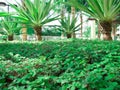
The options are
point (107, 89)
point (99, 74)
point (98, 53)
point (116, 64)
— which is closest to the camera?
Result: point (107, 89)

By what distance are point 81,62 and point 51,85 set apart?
704mm

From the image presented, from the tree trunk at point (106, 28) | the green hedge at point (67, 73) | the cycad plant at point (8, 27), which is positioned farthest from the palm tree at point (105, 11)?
the cycad plant at point (8, 27)

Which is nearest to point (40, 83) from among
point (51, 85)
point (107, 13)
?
point (51, 85)

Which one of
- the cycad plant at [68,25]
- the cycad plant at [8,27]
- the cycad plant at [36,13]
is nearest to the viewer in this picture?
the cycad plant at [36,13]

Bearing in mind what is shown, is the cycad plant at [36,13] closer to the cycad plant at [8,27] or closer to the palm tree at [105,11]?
the palm tree at [105,11]

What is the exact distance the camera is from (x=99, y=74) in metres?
2.71

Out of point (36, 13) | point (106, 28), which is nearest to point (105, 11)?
point (106, 28)

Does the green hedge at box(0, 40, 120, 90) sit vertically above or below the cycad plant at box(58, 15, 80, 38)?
below

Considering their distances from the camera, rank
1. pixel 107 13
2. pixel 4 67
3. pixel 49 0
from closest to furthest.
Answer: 1. pixel 4 67
2. pixel 107 13
3. pixel 49 0

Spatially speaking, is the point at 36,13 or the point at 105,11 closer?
the point at 105,11

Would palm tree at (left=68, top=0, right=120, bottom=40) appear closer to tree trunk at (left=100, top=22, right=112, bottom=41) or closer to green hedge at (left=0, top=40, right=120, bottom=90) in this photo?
tree trunk at (left=100, top=22, right=112, bottom=41)

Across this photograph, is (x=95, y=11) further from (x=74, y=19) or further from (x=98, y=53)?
(x=74, y=19)

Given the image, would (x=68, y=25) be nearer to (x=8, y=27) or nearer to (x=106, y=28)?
(x=8, y=27)

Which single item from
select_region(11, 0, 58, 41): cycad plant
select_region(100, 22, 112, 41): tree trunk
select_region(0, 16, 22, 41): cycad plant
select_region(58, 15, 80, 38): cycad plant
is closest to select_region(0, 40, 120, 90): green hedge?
select_region(100, 22, 112, 41): tree trunk
